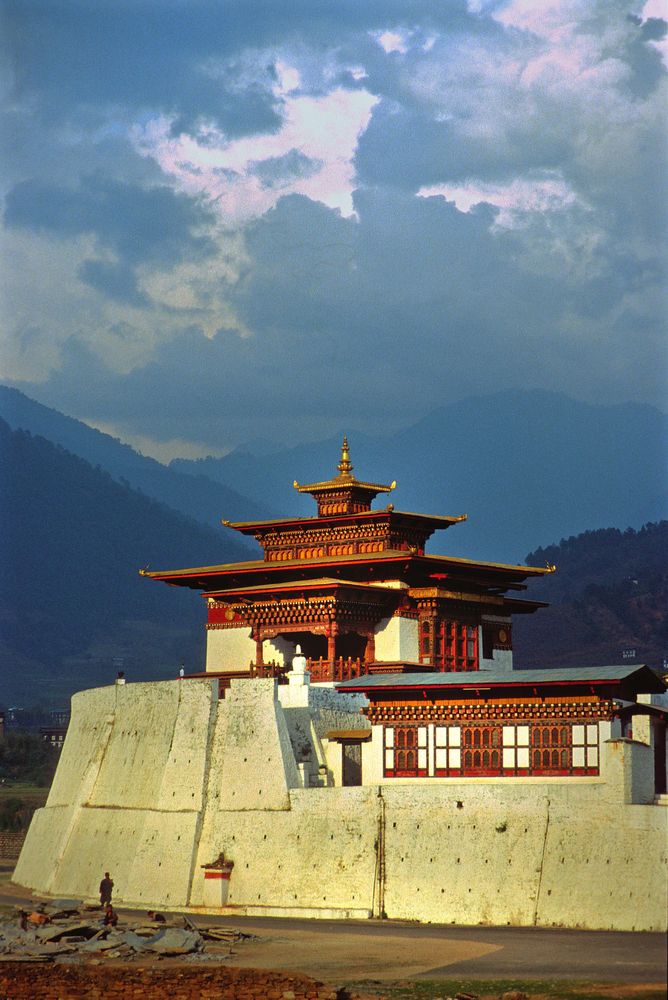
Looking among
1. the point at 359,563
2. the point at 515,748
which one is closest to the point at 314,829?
the point at 515,748

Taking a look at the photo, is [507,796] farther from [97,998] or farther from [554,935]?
[97,998]

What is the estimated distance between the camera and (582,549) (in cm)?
17712

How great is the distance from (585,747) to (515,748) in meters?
1.86

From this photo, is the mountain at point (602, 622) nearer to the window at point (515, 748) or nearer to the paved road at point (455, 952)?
the window at point (515, 748)

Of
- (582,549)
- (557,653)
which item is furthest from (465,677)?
(582,549)

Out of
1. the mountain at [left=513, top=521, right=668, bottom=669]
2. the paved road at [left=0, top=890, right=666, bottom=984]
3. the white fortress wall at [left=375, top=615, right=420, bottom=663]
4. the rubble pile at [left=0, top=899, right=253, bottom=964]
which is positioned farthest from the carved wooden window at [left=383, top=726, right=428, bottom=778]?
the mountain at [left=513, top=521, right=668, bottom=669]

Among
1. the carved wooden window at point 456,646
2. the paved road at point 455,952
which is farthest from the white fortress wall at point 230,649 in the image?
the paved road at point 455,952

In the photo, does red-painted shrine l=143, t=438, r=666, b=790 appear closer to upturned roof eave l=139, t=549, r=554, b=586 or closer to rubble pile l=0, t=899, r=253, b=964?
upturned roof eave l=139, t=549, r=554, b=586

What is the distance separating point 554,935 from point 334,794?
800 cm

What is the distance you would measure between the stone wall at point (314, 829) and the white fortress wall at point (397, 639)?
17.5 ft

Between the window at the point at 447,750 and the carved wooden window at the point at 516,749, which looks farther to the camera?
the window at the point at 447,750

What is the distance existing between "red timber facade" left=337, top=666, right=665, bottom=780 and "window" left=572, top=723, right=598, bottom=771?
23 mm

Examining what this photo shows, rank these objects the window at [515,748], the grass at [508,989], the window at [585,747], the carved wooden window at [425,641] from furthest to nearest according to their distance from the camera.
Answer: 1. the carved wooden window at [425,641]
2. the window at [515,748]
3. the window at [585,747]
4. the grass at [508,989]

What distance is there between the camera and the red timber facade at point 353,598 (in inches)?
2048
